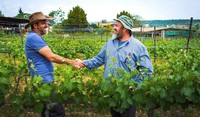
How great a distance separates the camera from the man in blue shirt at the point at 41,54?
3.82 meters

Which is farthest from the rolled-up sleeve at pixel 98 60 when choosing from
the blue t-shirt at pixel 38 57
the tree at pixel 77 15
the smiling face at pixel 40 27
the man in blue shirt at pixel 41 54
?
the tree at pixel 77 15

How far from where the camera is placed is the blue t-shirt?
3.82 m

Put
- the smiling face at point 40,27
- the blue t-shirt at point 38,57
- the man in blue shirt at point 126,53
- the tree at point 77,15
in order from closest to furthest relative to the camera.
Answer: the man in blue shirt at point 126,53 → the blue t-shirt at point 38,57 → the smiling face at point 40,27 → the tree at point 77,15

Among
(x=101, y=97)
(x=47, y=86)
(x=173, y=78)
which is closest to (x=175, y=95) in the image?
(x=173, y=78)

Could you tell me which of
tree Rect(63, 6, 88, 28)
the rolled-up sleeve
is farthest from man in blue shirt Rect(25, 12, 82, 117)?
tree Rect(63, 6, 88, 28)

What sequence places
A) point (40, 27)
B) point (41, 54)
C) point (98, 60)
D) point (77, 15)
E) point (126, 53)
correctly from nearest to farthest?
point (126, 53) → point (41, 54) → point (40, 27) → point (98, 60) → point (77, 15)

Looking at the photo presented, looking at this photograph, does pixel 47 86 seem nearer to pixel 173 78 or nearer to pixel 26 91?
pixel 26 91

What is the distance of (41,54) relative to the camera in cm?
386

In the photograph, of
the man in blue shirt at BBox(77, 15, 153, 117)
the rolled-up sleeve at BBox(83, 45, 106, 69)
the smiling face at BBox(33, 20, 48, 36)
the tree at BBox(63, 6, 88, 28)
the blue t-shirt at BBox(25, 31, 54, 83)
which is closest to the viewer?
the man in blue shirt at BBox(77, 15, 153, 117)

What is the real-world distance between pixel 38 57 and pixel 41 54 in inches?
2.9

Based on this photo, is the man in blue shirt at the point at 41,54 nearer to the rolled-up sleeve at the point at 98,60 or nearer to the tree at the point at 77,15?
the rolled-up sleeve at the point at 98,60

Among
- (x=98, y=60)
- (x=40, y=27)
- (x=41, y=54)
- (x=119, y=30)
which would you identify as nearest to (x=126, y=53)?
(x=119, y=30)

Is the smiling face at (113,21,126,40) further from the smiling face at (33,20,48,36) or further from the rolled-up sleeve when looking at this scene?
the smiling face at (33,20,48,36)

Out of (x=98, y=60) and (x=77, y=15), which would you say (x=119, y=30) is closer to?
(x=98, y=60)
